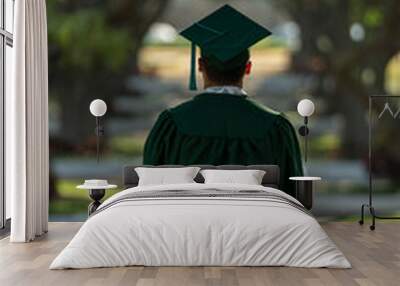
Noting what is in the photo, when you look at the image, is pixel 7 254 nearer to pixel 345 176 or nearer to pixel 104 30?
pixel 104 30

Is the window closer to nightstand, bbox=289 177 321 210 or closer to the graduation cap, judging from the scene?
the graduation cap

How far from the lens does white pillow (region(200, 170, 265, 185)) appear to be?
6773 millimetres

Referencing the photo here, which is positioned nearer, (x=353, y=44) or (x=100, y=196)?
(x=100, y=196)

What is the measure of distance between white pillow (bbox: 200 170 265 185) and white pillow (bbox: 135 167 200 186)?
168 millimetres

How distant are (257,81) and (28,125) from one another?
3.04 m

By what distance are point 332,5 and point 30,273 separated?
521cm

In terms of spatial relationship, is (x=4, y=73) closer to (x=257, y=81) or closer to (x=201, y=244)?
(x=257, y=81)

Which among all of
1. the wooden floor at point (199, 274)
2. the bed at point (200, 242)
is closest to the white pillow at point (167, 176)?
the wooden floor at point (199, 274)

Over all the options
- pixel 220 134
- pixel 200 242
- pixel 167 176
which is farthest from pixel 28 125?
pixel 200 242

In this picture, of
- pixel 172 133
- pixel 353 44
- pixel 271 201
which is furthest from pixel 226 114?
pixel 353 44

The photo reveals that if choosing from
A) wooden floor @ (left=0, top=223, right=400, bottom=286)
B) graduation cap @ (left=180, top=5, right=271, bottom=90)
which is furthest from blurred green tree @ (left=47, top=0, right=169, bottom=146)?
wooden floor @ (left=0, top=223, right=400, bottom=286)

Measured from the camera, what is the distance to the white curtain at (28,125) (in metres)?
6.48

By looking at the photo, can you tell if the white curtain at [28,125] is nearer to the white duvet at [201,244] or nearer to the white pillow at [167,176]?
the white pillow at [167,176]

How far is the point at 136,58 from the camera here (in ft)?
28.6
